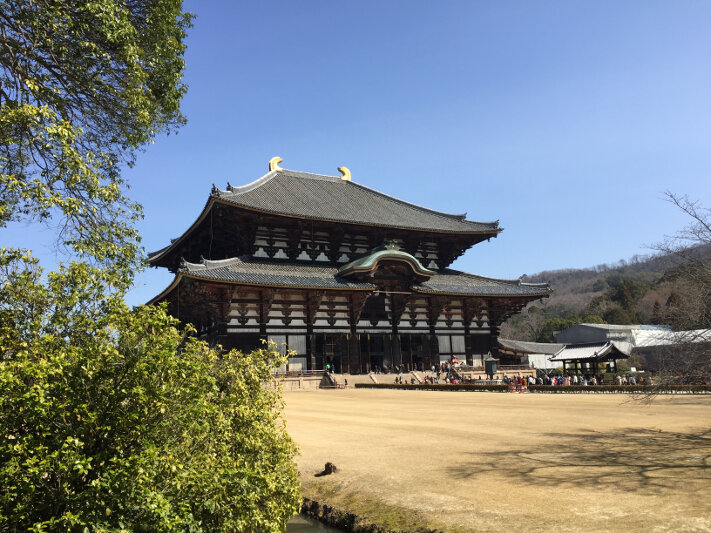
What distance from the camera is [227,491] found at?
16.4 ft

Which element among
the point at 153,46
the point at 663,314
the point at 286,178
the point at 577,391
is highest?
the point at 286,178

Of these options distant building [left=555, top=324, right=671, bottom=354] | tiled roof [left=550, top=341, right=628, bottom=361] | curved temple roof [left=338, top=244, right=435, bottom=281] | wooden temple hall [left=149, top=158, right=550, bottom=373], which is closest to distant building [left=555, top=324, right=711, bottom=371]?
distant building [left=555, top=324, right=671, bottom=354]

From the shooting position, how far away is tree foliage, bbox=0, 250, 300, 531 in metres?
3.94

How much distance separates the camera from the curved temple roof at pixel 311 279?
2608cm

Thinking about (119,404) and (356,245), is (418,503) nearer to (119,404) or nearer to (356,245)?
(119,404)

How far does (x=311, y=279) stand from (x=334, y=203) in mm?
8764

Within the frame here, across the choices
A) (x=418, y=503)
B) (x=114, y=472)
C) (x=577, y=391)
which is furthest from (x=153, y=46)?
(x=577, y=391)

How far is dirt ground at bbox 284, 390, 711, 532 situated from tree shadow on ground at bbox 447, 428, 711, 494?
15 mm

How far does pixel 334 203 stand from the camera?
3625 centimetres

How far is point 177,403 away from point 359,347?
27626 mm

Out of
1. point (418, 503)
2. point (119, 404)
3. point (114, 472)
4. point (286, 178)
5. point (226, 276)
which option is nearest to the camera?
point (114, 472)

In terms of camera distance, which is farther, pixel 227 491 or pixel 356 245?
pixel 356 245

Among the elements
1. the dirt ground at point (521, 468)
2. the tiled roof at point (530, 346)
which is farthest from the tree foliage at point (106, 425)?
the tiled roof at point (530, 346)

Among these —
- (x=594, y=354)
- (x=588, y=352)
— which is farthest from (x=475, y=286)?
(x=594, y=354)
